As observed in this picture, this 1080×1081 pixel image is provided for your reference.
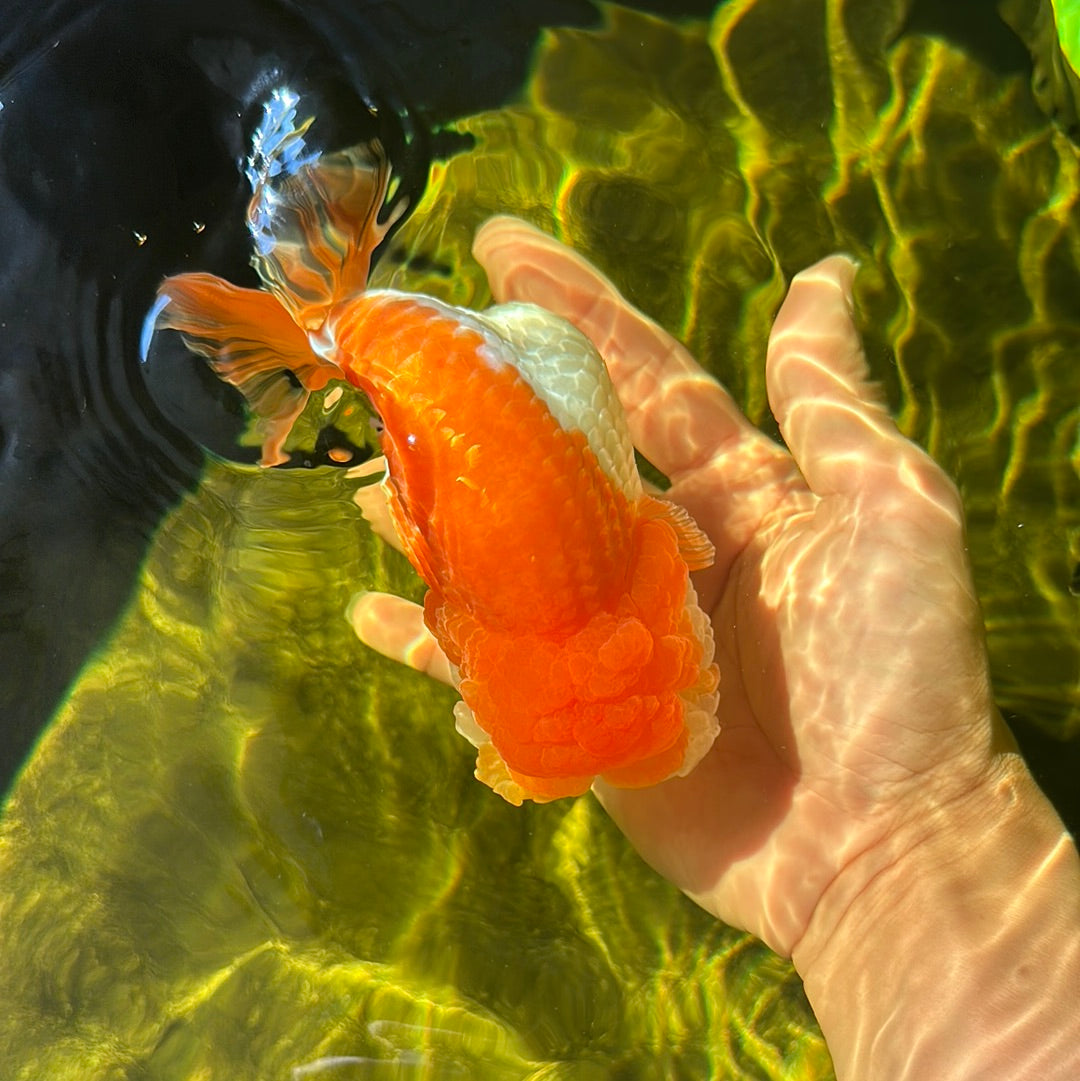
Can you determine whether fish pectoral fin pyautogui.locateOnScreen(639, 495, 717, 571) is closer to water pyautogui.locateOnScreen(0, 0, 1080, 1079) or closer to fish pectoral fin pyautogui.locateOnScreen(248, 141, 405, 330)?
fish pectoral fin pyautogui.locateOnScreen(248, 141, 405, 330)

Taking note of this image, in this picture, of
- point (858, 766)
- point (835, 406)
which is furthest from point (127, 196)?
point (858, 766)

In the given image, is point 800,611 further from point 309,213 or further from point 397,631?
point 309,213

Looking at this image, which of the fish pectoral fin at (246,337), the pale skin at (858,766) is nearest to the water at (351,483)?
the fish pectoral fin at (246,337)

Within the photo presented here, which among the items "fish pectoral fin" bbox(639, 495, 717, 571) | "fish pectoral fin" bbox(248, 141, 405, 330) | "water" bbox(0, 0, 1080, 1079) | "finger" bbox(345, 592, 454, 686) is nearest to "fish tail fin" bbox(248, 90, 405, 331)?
"fish pectoral fin" bbox(248, 141, 405, 330)

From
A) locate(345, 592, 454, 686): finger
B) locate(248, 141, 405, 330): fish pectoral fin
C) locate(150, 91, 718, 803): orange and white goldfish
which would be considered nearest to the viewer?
locate(150, 91, 718, 803): orange and white goldfish

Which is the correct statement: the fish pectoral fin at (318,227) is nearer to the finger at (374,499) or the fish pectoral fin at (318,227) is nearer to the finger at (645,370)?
the finger at (645,370)

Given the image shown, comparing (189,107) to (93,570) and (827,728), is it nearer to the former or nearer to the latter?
(93,570)
